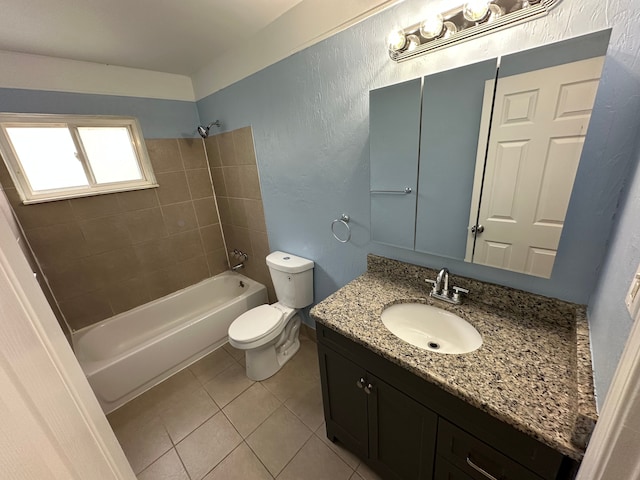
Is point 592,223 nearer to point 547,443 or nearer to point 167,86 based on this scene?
point 547,443

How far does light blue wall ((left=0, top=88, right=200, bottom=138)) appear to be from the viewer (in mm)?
1646

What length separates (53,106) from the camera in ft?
5.73

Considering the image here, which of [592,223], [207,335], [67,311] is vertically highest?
[592,223]

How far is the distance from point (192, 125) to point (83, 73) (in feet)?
2.51

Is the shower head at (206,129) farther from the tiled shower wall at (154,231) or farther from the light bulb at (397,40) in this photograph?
the light bulb at (397,40)

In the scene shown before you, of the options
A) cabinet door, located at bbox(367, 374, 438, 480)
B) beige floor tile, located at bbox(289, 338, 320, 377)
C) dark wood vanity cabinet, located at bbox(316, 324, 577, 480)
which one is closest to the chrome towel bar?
dark wood vanity cabinet, located at bbox(316, 324, 577, 480)

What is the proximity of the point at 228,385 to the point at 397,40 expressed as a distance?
228 cm

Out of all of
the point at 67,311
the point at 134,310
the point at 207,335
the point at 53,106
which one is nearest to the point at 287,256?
the point at 207,335

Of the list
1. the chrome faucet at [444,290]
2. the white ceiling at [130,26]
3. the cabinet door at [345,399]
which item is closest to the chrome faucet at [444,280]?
the chrome faucet at [444,290]

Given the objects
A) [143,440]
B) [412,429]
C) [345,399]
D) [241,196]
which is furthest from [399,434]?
[241,196]

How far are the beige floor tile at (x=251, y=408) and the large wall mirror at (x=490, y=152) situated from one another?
1.37 meters

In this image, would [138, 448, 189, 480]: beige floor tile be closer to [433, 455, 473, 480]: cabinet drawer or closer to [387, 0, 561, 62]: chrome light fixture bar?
[433, 455, 473, 480]: cabinet drawer

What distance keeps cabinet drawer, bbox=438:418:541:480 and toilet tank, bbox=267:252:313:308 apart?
1222 mm

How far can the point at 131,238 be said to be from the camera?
7.23 ft
